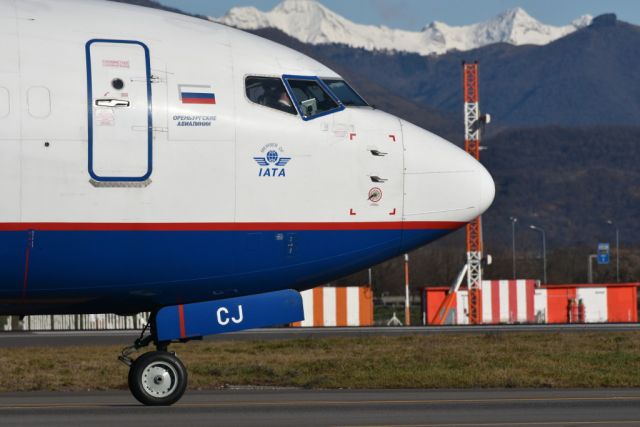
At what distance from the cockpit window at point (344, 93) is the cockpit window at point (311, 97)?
5.4 inches

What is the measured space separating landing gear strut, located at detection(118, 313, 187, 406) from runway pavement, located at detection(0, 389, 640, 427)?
0.32m

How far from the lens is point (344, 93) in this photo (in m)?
20.5

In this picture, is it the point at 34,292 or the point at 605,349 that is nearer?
the point at 34,292

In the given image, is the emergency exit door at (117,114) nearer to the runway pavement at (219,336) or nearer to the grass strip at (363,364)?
the grass strip at (363,364)

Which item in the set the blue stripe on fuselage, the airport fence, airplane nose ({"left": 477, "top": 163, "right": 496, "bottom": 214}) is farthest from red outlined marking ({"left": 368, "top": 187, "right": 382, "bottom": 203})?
the airport fence

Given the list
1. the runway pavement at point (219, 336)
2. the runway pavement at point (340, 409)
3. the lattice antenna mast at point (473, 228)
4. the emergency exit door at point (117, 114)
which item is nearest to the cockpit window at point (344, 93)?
the emergency exit door at point (117, 114)

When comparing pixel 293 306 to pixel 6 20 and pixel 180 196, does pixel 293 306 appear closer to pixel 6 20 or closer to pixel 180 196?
pixel 180 196

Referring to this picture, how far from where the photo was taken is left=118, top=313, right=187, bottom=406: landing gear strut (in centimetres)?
1977

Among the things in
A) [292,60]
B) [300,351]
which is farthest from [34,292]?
[300,351]

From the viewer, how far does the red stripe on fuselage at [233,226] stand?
→ 727 inches

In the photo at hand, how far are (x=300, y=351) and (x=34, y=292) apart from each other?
21.3 meters

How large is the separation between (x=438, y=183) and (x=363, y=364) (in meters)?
12.8

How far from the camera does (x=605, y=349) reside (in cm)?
3881

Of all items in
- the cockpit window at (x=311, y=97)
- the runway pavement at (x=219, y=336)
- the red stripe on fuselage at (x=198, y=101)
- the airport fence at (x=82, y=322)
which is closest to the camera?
the red stripe on fuselage at (x=198, y=101)
